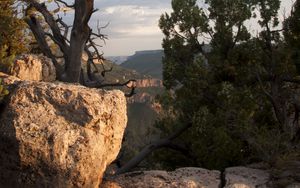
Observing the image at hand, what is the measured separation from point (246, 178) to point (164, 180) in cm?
251

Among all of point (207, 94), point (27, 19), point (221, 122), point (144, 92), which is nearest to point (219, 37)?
point (207, 94)

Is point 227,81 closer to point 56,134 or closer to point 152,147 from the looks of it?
point 152,147

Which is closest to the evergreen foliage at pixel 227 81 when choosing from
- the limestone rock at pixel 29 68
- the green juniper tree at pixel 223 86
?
the green juniper tree at pixel 223 86

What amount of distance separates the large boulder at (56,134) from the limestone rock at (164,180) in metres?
1.07

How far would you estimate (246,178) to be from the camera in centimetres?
1168

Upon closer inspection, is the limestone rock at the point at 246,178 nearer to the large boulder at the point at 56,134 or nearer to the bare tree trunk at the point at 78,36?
the large boulder at the point at 56,134

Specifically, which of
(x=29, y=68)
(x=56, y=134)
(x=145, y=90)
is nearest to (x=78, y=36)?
(x=29, y=68)

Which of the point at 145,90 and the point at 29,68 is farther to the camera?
the point at 145,90

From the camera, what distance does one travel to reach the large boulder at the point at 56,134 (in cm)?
842

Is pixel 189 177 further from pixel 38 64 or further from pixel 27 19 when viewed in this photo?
pixel 27 19

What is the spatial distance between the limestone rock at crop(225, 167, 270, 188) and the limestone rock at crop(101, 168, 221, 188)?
1.23 feet

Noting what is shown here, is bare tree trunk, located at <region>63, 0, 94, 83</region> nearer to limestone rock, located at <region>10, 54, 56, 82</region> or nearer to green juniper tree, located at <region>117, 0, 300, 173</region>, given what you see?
limestone rock, located at <region>10, 54, 56, 82</region>

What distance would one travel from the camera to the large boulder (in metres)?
8.42

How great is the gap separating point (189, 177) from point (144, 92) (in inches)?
4951
